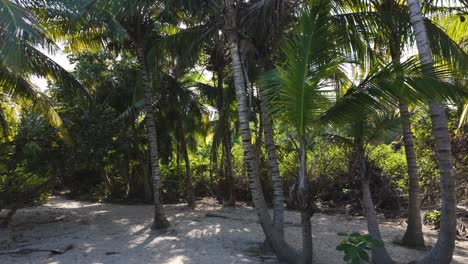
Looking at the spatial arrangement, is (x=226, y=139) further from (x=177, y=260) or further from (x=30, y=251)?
(x=30, y=251)

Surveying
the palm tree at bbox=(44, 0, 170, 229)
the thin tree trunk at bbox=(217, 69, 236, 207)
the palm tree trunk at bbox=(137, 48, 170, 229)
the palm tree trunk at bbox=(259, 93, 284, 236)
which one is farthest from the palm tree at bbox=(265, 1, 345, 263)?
the thin tree trunk at bbox=(217, 69, 236, 207)

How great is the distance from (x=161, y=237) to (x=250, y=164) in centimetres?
330

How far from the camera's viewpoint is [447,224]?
219 inches

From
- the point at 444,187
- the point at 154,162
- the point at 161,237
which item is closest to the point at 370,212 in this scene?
the point at 444,187

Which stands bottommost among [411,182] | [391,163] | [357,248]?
[357,248]

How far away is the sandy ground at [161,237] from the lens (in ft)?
23.3

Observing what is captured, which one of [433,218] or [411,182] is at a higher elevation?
[411,182]

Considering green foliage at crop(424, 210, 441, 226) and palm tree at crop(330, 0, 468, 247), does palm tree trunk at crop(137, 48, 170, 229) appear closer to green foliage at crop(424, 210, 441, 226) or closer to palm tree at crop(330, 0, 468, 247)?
palm tree at crop(330, 0, 468, 247)

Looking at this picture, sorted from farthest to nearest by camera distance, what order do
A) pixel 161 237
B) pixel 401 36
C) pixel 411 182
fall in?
pixel 161 237
pixel 411 182
pixel 401 36

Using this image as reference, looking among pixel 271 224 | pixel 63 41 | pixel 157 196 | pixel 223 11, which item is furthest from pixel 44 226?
pixel 223 11

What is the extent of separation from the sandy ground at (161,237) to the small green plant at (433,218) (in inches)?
21.7

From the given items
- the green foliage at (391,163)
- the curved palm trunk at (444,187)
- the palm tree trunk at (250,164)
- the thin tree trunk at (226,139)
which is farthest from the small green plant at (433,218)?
the thin tree trunk at (226,139)

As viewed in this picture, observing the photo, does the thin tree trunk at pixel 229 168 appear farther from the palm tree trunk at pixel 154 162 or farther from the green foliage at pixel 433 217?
the green foliage at pixel 433 217

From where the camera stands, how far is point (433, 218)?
34.7 ft
